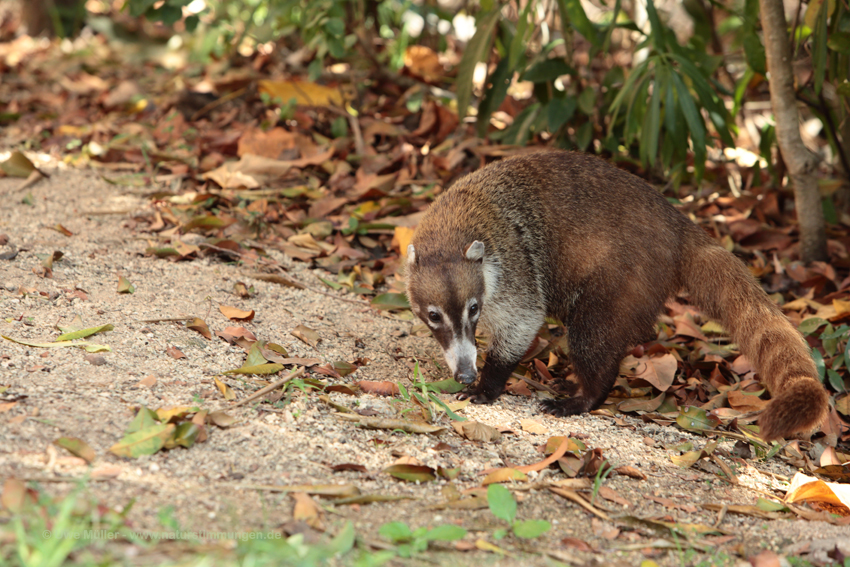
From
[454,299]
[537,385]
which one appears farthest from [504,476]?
[537,385]

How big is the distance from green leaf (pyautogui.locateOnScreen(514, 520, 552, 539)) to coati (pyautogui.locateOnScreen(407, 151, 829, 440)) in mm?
1302

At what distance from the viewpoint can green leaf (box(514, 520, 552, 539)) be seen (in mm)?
2414

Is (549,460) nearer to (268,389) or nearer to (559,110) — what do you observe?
(268,389)

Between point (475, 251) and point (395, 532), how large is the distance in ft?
6.13

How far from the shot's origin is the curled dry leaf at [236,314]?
385 cm

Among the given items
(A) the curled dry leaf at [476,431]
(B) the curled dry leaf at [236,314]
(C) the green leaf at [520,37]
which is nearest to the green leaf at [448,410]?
(A) the curled dry leaf at [476,431]

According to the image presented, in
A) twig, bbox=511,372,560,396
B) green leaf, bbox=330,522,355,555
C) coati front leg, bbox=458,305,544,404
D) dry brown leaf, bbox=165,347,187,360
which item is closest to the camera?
green leaf, bbox=330,522,355,555

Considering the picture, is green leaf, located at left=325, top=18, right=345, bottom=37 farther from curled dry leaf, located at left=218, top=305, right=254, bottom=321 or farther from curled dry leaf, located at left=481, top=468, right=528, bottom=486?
curled dry leaf, located at left=481, top=468, right=528, bottom=486

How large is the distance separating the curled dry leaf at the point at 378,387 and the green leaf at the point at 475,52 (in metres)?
2.51

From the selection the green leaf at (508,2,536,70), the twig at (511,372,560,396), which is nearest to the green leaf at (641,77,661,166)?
the green leaf at (508,2,536,70)

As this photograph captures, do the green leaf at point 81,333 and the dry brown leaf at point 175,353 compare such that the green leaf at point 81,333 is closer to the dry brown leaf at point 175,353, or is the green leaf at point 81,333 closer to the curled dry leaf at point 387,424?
the dry brown leaf at point 175,353

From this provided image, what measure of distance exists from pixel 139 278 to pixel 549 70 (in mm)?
3135

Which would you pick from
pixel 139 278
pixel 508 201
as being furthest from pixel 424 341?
pixel 139 278

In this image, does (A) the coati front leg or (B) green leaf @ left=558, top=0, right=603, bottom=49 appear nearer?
(A) the coati front leg
